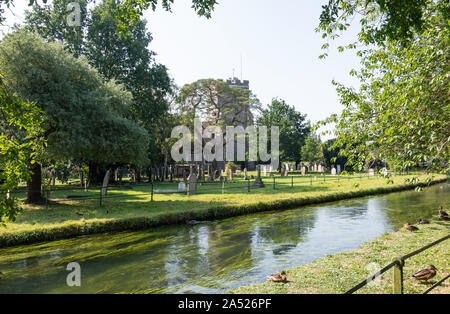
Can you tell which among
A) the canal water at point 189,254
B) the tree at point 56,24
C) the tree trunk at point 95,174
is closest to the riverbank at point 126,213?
the canal water at point 189,254

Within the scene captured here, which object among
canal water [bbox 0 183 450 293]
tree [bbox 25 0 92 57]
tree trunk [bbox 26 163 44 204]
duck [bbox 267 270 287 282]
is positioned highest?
tree [bbox 25 0 92 57]

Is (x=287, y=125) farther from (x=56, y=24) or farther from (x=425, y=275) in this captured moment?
(x=425, y=275)

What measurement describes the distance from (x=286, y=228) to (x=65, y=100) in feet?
41.4

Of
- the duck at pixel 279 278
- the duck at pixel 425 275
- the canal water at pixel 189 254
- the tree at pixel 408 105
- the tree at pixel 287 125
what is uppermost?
the tree at pixel 287 125

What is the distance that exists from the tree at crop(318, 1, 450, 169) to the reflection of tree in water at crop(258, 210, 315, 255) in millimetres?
4148

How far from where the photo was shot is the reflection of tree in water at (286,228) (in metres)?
11.8

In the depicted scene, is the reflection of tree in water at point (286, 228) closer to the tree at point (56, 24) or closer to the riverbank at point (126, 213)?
the riverbank at point (126, 213)

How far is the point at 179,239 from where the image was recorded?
1250cm

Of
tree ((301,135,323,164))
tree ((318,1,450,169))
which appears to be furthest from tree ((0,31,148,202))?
tree ((301,135,323,164))

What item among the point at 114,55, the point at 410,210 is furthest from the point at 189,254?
the point at 114,55

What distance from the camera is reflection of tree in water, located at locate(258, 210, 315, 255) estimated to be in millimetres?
11834

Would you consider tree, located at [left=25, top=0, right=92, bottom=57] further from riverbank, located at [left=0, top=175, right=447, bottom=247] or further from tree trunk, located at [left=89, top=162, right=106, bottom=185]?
riverbank, located at [left=0, top=175, right=447, bottom=247]

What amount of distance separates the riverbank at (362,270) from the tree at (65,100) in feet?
40.6
